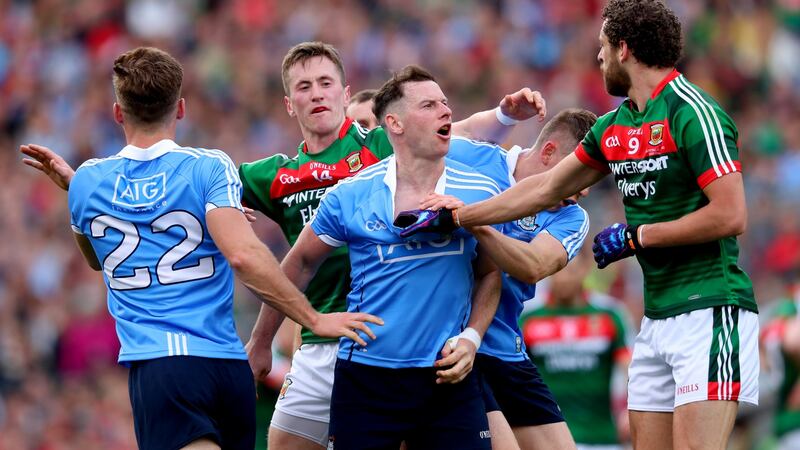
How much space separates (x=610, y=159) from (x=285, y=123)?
11863 millimetres

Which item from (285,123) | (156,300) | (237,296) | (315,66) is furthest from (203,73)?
(156,300)

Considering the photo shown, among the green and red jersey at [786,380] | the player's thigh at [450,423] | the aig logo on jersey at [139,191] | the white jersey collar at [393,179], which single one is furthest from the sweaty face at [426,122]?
the green and red jersey at [786,380]

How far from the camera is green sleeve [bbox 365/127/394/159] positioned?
779 cm

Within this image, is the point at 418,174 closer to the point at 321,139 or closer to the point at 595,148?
the point at 595,148

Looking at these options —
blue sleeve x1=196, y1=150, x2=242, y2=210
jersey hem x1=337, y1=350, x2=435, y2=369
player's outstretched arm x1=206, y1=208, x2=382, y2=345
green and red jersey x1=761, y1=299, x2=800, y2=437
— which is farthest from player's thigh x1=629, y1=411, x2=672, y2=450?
green and red jersey x1=761, y1=299, x2=800, y2=437

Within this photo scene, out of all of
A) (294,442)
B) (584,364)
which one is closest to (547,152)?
(294,442)

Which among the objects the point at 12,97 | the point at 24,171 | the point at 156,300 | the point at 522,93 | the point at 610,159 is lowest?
the point at 156,300

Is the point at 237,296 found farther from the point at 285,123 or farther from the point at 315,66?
the point at 315,66

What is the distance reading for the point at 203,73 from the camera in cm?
1945

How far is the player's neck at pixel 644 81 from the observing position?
6641 millimetres

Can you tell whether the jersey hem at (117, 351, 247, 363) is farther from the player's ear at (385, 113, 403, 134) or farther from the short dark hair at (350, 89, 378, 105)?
the short dark hair at (350, 89, 378, 105)

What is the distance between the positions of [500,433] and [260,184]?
6.73 feet

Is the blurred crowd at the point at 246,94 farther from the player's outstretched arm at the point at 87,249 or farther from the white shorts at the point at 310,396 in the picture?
the player's outstretched arm at the point at 87,249

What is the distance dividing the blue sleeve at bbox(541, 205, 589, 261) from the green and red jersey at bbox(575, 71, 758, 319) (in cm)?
51
